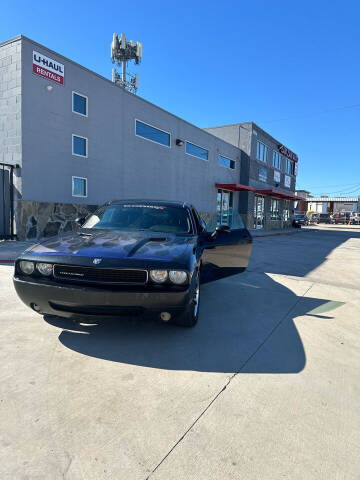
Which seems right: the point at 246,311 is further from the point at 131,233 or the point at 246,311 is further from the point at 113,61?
the point at 113,61

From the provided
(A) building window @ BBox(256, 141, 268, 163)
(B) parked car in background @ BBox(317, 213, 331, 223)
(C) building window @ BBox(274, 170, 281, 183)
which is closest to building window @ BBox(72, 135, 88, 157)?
(A) building window @ BBox(256, 141, 268, 163)

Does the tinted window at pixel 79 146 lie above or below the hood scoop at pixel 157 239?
above

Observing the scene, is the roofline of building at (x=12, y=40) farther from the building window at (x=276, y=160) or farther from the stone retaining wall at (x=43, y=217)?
the building window at (x=276, y=160)

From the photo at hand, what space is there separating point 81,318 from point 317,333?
262 centimetres

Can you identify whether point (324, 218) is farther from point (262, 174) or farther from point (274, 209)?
point (262, 174)

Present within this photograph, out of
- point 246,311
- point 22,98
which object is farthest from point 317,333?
point 22,98

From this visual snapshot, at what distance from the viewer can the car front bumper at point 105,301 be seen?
255 cm

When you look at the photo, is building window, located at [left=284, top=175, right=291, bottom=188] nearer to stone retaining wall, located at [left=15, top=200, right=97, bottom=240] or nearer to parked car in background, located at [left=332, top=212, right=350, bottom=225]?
parked car in background, located at [left=332, top=212, right=350, bottom=225]

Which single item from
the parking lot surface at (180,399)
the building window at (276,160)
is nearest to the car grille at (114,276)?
the parking lot surface at (180,399)

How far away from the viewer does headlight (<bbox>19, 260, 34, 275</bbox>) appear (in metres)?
2.81

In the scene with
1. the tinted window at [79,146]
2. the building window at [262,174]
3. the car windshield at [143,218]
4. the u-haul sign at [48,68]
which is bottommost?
the car windshield at [143,218]

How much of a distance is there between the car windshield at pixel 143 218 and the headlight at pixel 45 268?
1.25 metres

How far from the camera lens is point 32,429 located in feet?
5.82

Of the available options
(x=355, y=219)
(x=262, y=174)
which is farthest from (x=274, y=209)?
(x=355, y=219)
